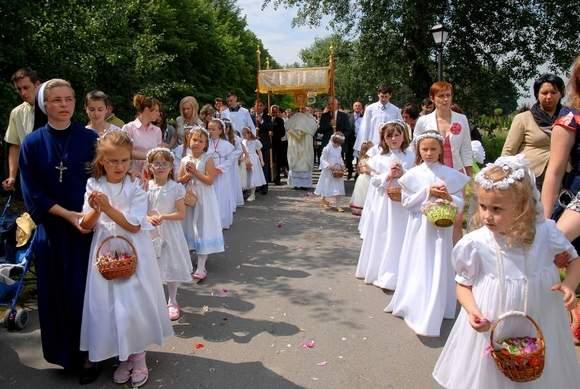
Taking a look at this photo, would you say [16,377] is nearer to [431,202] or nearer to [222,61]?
[431,202]

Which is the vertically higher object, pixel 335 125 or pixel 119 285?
pixel 335 125

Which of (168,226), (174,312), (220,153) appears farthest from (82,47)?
(174,312)

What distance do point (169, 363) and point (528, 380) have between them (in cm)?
271

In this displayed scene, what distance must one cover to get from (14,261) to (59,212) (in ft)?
6.78

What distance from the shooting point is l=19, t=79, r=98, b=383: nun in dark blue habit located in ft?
12.2

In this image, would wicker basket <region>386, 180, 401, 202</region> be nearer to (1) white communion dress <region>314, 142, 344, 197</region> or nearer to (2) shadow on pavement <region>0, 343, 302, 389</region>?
(2) shadow on pavement <region>0, 343, 302, 389</region>

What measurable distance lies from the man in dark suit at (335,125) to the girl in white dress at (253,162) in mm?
2835

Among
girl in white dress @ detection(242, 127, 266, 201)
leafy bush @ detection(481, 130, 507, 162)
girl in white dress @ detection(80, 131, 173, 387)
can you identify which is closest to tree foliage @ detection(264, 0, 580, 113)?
leafy bush @ detection(481, 130, 507, 162)

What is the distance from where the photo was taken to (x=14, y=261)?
5.32 m

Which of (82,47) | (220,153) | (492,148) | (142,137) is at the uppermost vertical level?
(82,47)

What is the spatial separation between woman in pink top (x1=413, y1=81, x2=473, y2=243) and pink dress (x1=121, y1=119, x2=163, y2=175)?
3.29 m

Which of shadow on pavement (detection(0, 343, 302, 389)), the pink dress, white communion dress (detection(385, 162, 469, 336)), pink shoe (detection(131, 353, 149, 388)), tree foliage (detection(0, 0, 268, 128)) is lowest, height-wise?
shadow on pavement (detection(0, 343, 302, 389))

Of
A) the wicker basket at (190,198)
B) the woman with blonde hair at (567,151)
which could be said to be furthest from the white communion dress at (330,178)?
the woman with blonde hair at (567,151)

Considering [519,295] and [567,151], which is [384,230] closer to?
[567,151]
